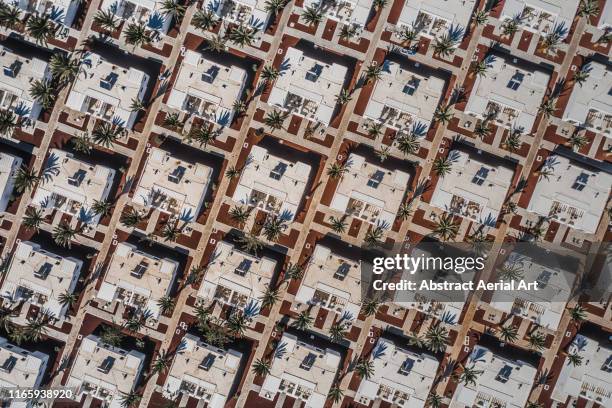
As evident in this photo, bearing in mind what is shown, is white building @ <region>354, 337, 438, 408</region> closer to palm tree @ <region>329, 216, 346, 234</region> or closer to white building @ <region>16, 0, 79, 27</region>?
palm tree @ <region>329, 216, 346, 234</region>

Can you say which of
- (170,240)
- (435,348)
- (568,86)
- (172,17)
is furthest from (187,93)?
(568,86)

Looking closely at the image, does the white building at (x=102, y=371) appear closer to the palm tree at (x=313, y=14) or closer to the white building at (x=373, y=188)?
the white building at (x=373, y=188)

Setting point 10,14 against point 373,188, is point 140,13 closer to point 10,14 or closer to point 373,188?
point 10,14

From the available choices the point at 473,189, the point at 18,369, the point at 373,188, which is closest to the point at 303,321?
the point at 373,188

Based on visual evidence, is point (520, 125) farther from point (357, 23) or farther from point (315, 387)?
point (315, 387)

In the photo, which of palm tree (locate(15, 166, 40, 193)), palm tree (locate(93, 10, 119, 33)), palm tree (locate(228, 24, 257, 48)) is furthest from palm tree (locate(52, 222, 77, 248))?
palm tree (locate(228, 24, 257, 48))
